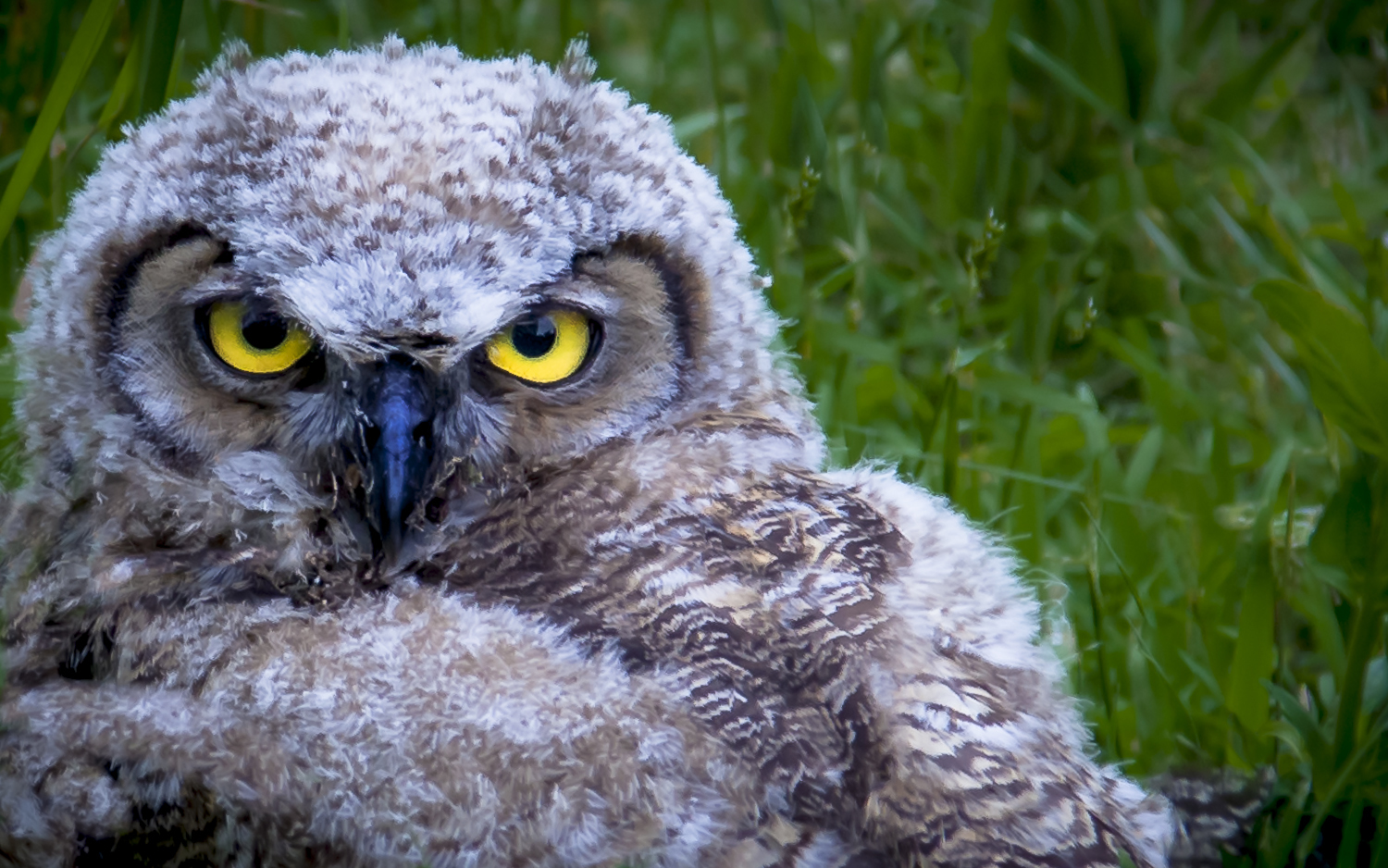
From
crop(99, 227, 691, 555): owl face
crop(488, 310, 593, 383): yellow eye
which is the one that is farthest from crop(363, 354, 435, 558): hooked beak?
crop(488, 310, 593, 383): yellow eye

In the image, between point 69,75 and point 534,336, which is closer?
point 534,336

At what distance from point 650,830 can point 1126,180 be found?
2966 mm

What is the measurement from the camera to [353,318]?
183cm

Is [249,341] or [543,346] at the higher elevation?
[543,346]

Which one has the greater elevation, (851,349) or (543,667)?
(851,349)

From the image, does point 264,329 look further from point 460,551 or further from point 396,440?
point 460,551

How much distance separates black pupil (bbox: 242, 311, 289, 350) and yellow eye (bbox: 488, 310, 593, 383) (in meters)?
0.26

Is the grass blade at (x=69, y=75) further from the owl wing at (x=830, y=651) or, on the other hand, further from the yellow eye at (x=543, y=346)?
the owl wing at (x=830, y=651)

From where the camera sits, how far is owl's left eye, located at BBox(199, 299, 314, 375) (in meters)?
1.91

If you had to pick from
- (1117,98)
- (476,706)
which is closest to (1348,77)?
(1117,98)

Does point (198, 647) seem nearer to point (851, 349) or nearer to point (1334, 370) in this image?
point (1334, 370)

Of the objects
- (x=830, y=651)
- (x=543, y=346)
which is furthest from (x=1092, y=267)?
(x=830, y=651)

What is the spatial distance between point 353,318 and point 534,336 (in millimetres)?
259

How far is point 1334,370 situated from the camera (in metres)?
2.21
